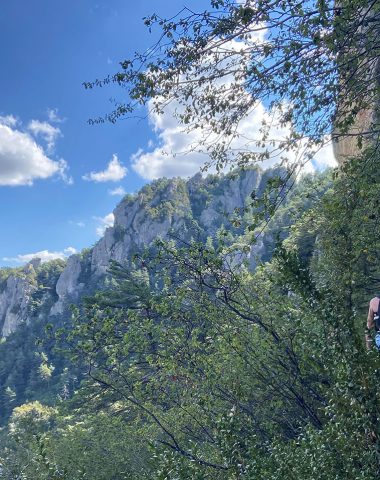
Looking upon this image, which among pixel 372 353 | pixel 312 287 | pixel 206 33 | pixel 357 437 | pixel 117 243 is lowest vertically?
pixel 357 437

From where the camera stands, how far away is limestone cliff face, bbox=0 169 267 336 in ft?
405

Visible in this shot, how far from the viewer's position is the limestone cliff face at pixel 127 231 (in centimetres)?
12356

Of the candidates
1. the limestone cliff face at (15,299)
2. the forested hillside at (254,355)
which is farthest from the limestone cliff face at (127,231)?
the forested hillside at (254,355)

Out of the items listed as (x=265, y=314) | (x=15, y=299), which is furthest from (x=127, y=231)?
(x=265, y=314)

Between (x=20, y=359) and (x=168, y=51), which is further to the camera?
(x=20, y=359)

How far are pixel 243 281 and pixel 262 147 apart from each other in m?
2.00

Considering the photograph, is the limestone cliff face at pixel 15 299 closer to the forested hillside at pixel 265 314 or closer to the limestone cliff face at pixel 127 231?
the limestone cliff face at pixel 127 231

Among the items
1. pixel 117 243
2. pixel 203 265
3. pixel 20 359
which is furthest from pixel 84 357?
pixel 117 243

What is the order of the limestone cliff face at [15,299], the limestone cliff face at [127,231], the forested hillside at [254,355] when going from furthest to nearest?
1. the limestone cliff face at [15,299]
2. the limestone cliff face at [127,231]
3. the forested hillside at [254,355]

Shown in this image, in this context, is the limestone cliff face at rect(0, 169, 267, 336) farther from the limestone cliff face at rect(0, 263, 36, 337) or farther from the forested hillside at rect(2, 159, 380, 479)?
the forested hillside at rect(2, 159, 380, 479)

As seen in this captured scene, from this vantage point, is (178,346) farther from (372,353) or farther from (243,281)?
(372,353)

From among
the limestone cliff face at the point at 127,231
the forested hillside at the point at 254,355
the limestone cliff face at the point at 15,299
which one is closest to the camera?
the forested hillside at the point at 254,355

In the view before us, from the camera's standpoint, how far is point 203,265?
5.07 m

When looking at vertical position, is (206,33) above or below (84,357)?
above
